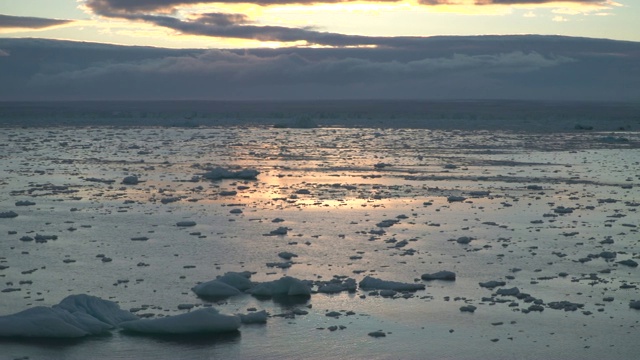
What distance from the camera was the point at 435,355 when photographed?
9.82 m

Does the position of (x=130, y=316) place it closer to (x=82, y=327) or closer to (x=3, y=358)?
(x=82, y=327)

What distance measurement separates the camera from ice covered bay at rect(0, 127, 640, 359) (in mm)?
10305

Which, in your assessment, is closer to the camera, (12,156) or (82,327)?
(82,327)

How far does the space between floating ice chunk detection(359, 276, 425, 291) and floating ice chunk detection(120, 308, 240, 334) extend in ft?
8.08

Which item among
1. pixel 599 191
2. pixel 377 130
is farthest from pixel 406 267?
pixel 377 130

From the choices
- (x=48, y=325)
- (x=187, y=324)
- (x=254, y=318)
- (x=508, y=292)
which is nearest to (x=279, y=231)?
(x=508, y=292)

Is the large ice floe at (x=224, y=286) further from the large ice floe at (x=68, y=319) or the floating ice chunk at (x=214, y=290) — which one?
the large ice floe at (x=68, y=319)

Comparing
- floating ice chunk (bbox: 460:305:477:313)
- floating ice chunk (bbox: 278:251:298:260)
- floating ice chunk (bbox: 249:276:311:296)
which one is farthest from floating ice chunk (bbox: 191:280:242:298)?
floating ice chunk (bbox: 460:305:477:313)

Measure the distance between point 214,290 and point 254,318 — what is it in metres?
1.31

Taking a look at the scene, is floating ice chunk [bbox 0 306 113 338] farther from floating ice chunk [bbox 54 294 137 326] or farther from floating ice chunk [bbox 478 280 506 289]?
floating ice chunk [bbox 478 280 506 289]

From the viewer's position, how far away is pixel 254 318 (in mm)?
10836

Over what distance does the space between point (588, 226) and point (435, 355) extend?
831 centimetres

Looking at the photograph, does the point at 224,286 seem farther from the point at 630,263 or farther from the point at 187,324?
the point at 630,263

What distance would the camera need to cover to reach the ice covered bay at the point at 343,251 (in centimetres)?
1030
